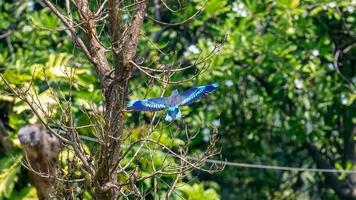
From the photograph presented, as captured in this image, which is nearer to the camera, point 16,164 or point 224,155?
point 16,164

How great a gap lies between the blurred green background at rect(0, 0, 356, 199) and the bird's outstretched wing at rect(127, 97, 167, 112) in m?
2.62

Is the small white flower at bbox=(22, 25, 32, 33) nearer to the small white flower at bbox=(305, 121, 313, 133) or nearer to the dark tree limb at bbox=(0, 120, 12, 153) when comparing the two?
the dark tree limb at bbox=(0, 120, 12, 153)

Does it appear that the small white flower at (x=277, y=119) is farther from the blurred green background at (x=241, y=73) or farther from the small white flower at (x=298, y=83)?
the small white flower at (x=298, y=83)

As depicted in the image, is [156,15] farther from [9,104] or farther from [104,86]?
[104,86]

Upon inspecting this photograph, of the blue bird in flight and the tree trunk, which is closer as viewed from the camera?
the blue bird in flight

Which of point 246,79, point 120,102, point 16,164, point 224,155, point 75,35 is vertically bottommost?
point 224,155

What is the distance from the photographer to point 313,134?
762 cm

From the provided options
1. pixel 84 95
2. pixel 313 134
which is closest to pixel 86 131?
pixel 84 95

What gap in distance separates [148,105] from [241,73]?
3.73 metres

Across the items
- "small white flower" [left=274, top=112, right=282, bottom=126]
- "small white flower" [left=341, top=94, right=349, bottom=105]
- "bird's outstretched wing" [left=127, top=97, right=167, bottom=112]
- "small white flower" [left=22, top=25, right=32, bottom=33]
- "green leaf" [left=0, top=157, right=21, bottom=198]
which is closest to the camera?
"bird's outstretched wing" [left=127, top=97, right=167, bottom=112]

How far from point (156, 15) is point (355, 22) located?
5.10ft

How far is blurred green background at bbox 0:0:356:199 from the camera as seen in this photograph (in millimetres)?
6551

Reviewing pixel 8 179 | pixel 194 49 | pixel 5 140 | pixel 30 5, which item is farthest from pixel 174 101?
pixel 30 5

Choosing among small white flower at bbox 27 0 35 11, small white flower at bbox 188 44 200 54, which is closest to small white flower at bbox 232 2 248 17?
small white flower at bbox 188 44 200 54
